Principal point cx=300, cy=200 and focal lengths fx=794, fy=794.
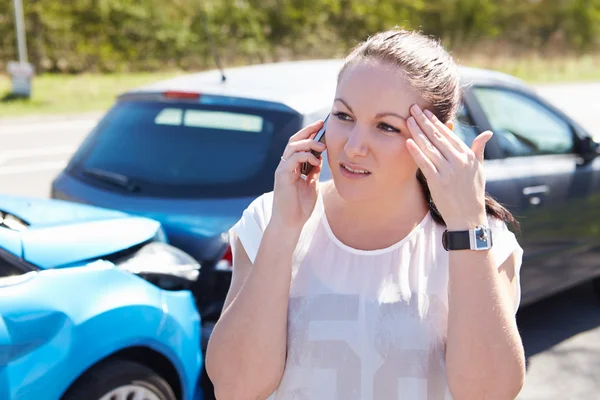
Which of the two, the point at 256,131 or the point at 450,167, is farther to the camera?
the point at 256,131

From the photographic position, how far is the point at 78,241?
3.13 meters

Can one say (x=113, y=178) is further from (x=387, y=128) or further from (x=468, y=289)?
A: (x=468, y=289)

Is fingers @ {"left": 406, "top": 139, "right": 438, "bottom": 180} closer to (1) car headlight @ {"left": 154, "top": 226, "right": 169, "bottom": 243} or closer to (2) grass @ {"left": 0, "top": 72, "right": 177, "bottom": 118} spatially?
(1) car headlight @ {"left": 154, "top": 226, "right": 169, "bottom": 243}

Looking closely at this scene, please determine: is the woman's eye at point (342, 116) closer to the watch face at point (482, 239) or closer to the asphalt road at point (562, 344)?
the watch face at point (482, 239)

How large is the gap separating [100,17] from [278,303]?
3112 centimetres

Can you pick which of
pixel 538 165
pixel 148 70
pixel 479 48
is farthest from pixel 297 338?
pixel 479 48

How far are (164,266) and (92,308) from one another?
1.69 feet

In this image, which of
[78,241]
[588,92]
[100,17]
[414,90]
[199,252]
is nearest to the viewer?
[414,90]

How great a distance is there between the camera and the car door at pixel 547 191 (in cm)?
445

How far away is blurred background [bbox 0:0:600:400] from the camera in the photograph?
5.20 m

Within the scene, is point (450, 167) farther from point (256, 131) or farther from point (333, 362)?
point (256, 131)

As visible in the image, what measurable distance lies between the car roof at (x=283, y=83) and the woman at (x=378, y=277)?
1.73 m

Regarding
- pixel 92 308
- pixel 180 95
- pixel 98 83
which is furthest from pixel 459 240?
pixel 98 83

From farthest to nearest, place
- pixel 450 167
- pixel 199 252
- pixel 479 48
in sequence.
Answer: pixel 479 48 → pixel 199 252 → pixel 450 167
